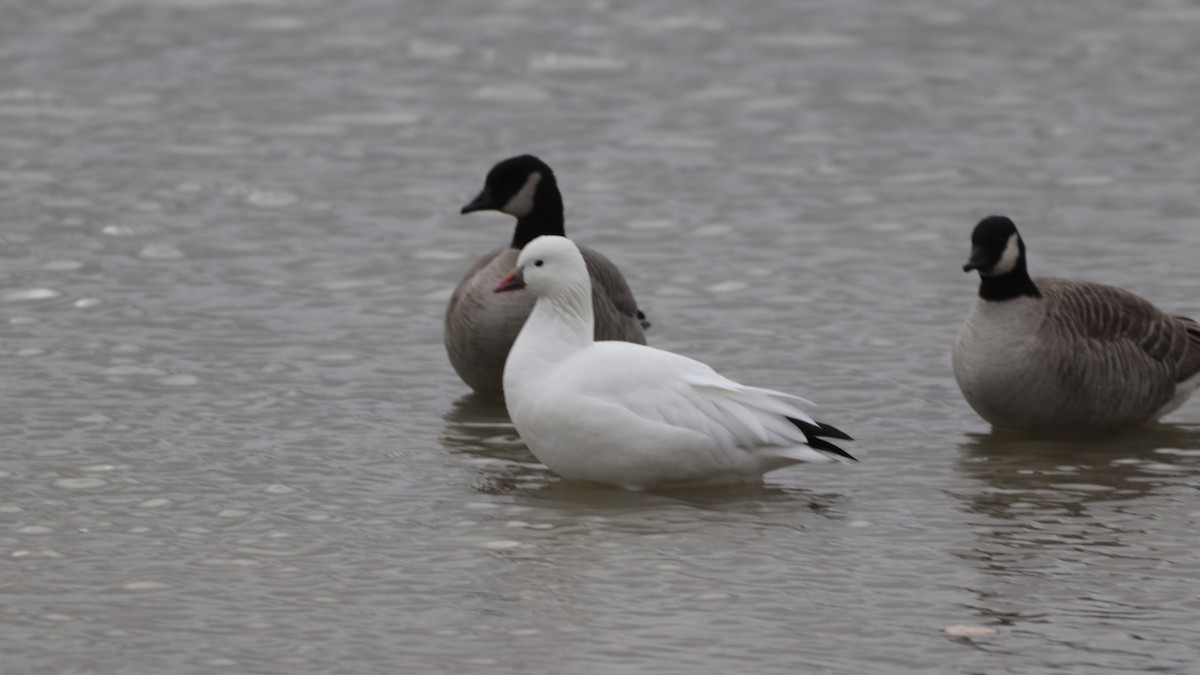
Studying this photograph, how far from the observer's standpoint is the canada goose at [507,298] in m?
11.4

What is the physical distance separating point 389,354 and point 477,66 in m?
9.41

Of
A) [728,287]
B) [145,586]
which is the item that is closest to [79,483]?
[145,586]

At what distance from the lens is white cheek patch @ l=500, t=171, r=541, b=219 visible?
11836 millimetres

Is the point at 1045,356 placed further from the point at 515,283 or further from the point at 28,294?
the point at 28,294

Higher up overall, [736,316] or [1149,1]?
[1149,1]

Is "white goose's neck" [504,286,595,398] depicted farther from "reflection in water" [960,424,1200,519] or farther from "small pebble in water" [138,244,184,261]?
"small pebble in water" [138,244,184,261]

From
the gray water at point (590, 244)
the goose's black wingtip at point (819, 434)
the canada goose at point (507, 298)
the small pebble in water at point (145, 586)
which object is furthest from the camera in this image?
the canada goose at point (507, 298)

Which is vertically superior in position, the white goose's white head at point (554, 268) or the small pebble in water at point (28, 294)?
the white goose's white head at point (554, 268)

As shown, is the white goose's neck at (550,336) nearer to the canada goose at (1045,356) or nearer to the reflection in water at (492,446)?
the reflection in water at (492,446)

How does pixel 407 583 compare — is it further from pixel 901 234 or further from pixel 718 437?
pixel 901 234

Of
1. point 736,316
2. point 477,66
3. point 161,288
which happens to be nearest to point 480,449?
point 736,316

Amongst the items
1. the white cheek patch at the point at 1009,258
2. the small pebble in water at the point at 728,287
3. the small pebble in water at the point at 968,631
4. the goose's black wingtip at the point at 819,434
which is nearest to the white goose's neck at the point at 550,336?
the goose's black wingtip at the point at 819,434

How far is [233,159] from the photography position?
1756 centimetres

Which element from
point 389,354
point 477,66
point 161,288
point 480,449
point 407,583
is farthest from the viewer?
point 477,66
